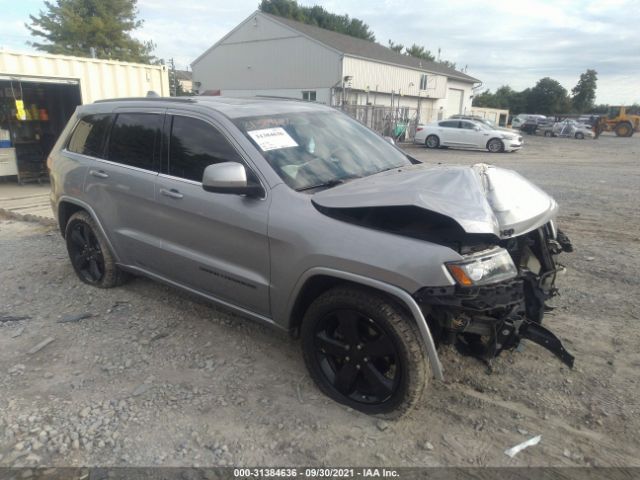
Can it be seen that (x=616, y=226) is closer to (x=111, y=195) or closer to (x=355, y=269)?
(x=355, y=269)

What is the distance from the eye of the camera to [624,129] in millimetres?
41062

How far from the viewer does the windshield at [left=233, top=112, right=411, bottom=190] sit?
10.3 ft

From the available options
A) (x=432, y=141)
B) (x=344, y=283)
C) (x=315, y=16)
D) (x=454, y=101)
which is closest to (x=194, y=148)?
(x=344, y=283)

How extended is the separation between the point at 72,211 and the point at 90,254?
528mm

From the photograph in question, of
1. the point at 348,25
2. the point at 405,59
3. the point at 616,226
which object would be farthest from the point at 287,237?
the point at 348,25

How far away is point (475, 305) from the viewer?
2416 mm

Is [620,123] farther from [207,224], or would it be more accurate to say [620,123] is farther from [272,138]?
[207,224]

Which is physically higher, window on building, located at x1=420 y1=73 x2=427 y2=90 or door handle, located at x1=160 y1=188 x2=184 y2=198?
window on building, located at x1=420 y1=73 x2=427 y2=90

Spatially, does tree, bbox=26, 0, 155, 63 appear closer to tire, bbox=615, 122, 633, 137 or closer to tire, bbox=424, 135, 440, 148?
tire, bbox=424, 135, 440, 148

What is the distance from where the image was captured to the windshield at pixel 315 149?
123 inches

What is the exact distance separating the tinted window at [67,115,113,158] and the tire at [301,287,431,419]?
8.86 feet

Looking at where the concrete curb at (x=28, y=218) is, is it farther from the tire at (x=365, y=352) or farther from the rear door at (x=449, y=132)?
the rear door at (x=449, y=132)

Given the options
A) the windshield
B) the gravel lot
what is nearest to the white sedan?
the gravel lot

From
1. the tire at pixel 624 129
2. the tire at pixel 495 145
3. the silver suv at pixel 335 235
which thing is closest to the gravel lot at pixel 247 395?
the silver suv at pixel 335 235
